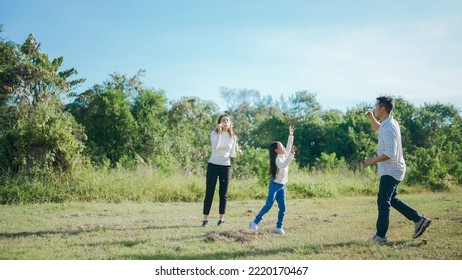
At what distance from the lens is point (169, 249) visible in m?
5.22

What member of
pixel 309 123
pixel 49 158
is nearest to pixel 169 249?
pixel 49 158

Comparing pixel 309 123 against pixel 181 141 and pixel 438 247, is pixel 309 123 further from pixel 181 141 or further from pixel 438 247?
pixel 438 247

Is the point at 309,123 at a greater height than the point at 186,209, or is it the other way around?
the point at 309,123

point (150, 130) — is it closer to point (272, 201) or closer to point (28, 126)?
point (28, 126)

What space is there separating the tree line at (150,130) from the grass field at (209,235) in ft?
8.65

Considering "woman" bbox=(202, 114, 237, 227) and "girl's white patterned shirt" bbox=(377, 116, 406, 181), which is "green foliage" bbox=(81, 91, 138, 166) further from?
"girl's white patterned shirt" bbox=(377, 116, 406, 181)

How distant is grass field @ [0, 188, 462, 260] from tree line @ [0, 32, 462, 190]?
2638 mm

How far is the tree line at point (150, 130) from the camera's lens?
35.6 feet

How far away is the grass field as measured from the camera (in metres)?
4.97

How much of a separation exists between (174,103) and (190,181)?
12.8m

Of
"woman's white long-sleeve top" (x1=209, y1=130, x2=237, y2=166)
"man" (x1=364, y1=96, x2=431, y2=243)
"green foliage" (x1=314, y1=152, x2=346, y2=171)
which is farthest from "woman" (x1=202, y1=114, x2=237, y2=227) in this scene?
"green foliage" (x1=314, y1=152, x2=346, y2=171)

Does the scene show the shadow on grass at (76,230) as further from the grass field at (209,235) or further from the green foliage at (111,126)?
the green foliage at (111,126)

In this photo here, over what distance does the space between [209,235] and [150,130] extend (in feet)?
53.8

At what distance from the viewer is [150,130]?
70.9ft
